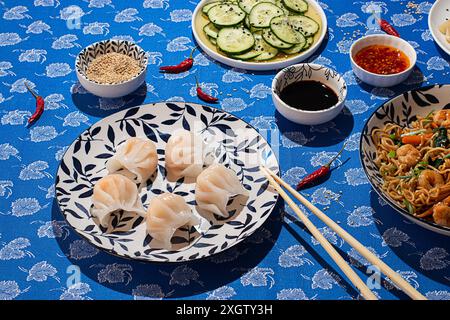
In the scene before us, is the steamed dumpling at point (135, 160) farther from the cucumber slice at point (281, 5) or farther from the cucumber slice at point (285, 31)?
the cucumber slice at point (281, 5)

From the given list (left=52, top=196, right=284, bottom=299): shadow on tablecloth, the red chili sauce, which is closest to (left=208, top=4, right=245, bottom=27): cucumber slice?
the red chili sauce

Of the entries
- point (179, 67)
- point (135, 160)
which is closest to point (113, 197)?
point (135, 160)

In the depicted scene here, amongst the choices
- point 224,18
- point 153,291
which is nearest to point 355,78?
point 224,18

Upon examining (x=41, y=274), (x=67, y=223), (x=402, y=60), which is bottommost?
Result: (x=41, y=274)

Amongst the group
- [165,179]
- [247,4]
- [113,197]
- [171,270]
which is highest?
[247,4]

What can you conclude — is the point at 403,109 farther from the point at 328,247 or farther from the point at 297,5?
the point at 297,5
